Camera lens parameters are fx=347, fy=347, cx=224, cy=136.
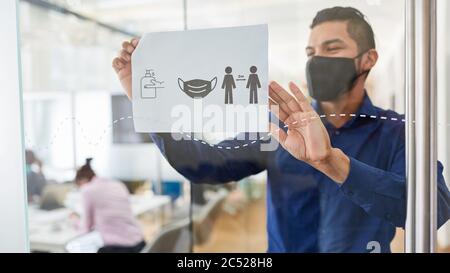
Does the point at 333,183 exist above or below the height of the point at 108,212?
above

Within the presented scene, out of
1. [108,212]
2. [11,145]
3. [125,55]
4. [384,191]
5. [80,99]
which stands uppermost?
[125,55]

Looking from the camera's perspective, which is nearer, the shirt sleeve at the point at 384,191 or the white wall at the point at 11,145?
the shirt sleeve at the point at 384,191

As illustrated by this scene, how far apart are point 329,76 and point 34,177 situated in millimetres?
842

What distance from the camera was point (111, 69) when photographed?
899mm

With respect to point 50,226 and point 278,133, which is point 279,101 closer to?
point 278,133

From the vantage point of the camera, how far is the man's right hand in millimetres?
837

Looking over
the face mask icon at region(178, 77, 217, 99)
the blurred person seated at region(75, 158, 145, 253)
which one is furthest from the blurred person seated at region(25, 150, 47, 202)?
the face mask icon at region(178, 77, 217, 99)

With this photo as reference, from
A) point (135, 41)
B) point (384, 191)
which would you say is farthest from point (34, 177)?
point (384, 191)

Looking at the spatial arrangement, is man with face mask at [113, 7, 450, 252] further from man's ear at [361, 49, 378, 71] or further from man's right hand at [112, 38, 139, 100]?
man's right hand at [112, 38, 139, 100]

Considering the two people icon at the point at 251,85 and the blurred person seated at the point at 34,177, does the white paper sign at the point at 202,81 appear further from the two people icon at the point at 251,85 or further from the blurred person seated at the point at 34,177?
the blurred person seated at the point at 34,177

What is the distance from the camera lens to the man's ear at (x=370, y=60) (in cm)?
74

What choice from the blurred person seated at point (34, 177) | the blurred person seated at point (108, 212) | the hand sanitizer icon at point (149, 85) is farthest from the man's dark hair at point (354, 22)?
the blurred person seated at point (34, 177)

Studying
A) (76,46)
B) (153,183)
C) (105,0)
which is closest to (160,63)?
(105,0)

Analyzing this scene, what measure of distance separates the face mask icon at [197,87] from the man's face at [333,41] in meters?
0.24
